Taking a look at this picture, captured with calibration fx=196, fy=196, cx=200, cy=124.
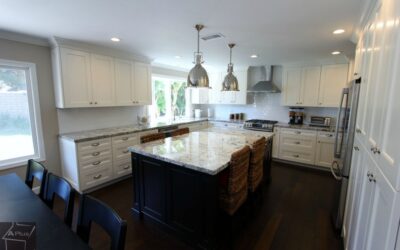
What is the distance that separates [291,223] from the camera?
2422 millimetres

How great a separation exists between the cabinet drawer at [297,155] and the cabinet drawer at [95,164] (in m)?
3.70

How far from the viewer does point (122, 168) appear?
11.6 ft

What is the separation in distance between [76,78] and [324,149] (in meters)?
4.82

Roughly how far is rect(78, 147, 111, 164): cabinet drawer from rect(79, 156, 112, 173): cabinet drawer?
0.03 meters

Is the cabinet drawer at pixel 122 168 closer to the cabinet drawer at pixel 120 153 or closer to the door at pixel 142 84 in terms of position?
the cabinet drawer at pixel 120 153

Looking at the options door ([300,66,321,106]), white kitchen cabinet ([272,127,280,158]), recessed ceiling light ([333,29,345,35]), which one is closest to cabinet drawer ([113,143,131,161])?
white kitchen cabinet ([272,127,280,158])

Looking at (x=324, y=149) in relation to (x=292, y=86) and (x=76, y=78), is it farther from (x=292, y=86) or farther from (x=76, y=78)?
(x=76, y=78)

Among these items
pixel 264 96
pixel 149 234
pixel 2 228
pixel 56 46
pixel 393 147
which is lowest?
pixel 149 234

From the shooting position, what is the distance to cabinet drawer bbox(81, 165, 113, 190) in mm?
3029

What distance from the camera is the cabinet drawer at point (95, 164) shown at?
2.98 meters

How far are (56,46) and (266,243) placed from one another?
150 inches

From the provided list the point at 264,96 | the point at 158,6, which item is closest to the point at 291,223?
A: the point at 158,6

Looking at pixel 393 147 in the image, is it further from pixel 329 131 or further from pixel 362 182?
pixel 329 131

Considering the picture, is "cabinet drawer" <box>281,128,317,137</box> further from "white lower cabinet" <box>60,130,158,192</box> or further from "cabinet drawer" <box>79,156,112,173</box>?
"cabinet drawer" <box>79,156,112,173</box>
